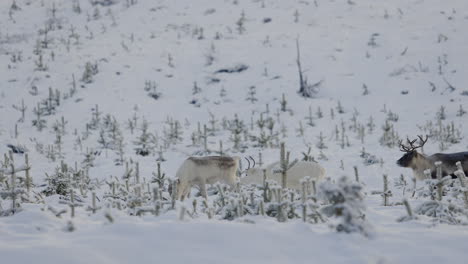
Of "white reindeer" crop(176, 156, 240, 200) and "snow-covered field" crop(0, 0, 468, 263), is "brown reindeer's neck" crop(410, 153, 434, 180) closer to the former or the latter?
"snow-covered field" crop(0, 0, 468, 263)

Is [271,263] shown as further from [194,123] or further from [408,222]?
[194,123]

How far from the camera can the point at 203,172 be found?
8.18 metres

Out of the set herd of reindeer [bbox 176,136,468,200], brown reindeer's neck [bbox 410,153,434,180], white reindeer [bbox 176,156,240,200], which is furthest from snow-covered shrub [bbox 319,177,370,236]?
brown reindeer's neck [bbox 410,153,434,180]

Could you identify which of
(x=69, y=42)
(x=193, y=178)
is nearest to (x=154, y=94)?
(x=69, y=42)

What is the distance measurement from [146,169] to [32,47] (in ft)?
39.9

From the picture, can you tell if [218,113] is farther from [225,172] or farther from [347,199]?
[347,199]

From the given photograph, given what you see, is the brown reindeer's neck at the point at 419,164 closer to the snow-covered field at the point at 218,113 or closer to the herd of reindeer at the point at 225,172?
the snow-covered field at the point at 218,113

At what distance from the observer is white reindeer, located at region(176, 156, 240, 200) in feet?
26.5

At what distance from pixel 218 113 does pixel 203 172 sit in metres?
7.66

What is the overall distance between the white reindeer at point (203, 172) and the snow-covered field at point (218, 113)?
0.33m

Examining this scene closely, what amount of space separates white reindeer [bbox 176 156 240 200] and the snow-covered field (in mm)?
333

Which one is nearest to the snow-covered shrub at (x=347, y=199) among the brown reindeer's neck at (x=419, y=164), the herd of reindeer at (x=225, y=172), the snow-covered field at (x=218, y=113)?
the snow-covered field at (x=218, y=113)

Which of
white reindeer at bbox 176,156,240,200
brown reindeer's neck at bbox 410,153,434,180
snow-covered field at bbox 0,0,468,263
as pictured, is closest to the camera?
snow-covered field at bbox 0,0,468,263

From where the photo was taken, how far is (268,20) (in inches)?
878
